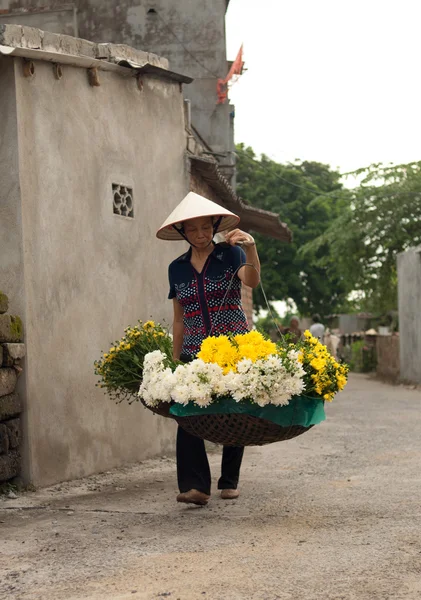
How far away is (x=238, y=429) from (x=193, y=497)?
1.11 meters

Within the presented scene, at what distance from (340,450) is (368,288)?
63.6 feet

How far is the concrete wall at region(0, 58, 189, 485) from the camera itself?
7.19 meters

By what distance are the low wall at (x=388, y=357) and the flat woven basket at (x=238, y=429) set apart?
19.3 metres

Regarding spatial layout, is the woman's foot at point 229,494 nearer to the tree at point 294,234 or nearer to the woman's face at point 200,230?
the woman's face at point 200,230

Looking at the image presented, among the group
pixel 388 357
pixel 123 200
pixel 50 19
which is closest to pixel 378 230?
pixel 388 357

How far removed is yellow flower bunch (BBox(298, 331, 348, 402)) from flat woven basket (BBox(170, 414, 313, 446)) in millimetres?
242

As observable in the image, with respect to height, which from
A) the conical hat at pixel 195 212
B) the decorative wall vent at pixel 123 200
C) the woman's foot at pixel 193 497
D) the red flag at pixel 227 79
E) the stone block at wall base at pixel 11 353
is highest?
the red flag at pixel 227 79

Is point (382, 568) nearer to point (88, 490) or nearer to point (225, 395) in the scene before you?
point (225, 395)

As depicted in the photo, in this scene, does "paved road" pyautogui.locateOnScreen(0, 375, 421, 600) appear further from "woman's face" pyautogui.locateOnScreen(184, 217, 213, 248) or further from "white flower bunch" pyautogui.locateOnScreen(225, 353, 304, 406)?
"woman's face" pyautogui.locateOnScreen(184, 217, 213, 248)

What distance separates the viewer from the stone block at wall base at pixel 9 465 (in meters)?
6.75

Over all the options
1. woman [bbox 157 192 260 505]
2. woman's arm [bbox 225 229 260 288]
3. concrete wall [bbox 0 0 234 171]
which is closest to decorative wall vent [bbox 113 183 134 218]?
woman [bbox 157 192 260 505]

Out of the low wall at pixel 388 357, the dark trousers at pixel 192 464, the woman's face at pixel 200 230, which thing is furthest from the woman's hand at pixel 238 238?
the low wall at pixel 388 357

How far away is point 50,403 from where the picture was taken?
7344 mm

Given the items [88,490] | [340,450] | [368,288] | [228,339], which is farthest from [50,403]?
[368,288]
